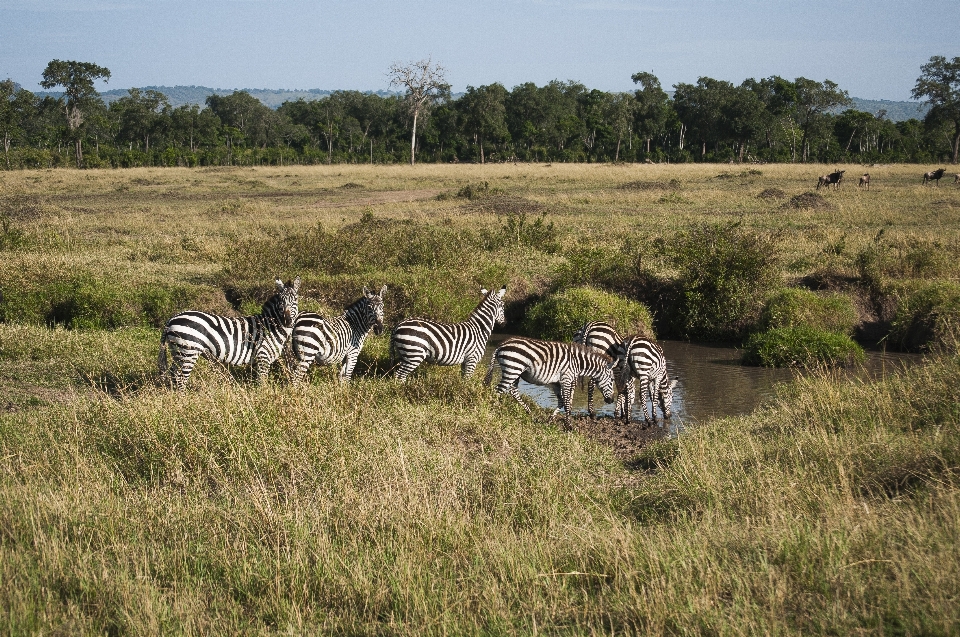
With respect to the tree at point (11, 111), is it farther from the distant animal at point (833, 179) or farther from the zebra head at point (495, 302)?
the zebra head at point (495, 302)

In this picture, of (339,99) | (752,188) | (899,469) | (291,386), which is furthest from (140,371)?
(339,99)

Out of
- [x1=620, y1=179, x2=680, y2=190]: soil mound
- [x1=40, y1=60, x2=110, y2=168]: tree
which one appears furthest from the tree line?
[x1=620, y1=179, x2=680, y2=190]: soil mound

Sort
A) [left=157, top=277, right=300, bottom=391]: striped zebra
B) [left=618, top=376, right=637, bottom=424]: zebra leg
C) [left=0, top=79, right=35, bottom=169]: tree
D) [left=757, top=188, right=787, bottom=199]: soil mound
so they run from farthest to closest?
1. [left=0, top=79, right=35, bottom=169]: tree
2. [left=757, top=188, right=787, bottom=199]: soil mound
3. [left=618, top=376, right=637, bottom=424]: zebra leg
4. [left=157, top=277, right=300, bottom=391]: striped zebra

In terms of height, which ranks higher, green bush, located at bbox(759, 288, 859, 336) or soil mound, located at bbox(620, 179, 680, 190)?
soil mound, located at bbox(620, 179, 680, 190)

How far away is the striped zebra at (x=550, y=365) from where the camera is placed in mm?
11133

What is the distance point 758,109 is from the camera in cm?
6869

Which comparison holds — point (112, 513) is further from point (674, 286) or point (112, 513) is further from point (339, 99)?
point (339, 99)

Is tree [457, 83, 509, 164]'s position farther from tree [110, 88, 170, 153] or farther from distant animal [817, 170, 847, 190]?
distant animal [817, 170, 847, 190]

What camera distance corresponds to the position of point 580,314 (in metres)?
15.7

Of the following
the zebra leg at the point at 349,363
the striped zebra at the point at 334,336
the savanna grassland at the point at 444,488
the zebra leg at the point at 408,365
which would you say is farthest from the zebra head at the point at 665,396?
the zebra leg at the point at 349,363

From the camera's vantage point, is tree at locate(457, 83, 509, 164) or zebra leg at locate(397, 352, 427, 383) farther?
tree at locate(457, 83, 509, 164)

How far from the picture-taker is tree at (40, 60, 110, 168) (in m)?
67.9

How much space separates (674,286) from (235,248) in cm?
952

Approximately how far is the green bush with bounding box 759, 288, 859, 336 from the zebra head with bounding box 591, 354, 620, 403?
5401mm
